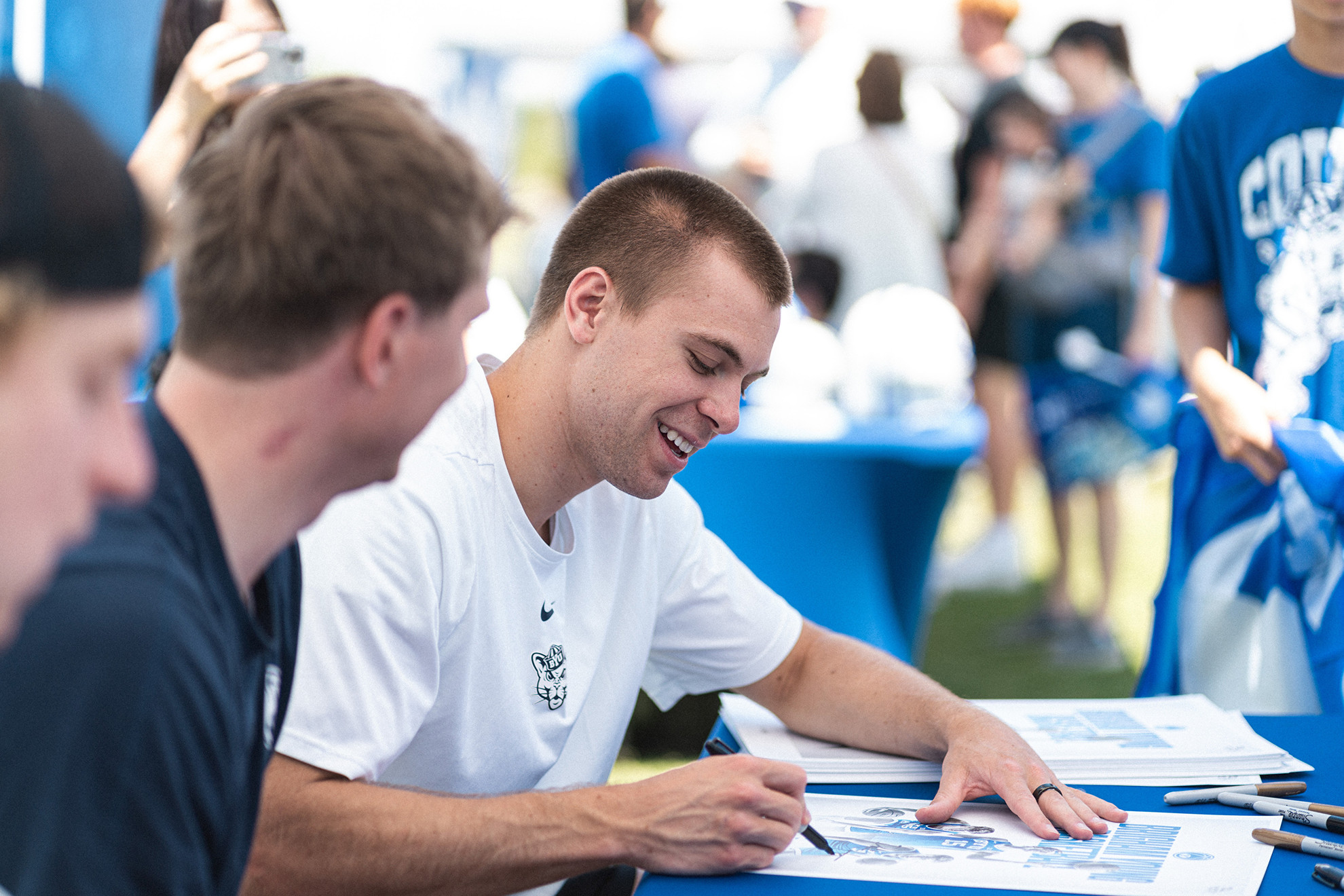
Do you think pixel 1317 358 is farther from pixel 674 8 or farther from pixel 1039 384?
pixel 674 8

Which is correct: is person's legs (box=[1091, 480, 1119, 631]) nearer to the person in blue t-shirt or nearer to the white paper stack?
the person in blue t-shirt

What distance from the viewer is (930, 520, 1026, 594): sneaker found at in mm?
5555

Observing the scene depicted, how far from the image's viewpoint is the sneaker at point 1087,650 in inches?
175

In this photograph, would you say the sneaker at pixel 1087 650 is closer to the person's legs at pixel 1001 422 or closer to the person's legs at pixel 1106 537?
the person's legs at pixel 1106 537

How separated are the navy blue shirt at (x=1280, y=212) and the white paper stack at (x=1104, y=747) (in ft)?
2.39

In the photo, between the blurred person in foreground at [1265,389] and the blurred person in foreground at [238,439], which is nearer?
the blurred person in foreground at [238,439]

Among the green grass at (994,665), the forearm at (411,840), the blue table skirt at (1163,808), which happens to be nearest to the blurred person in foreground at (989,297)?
the green grass at (994,665)

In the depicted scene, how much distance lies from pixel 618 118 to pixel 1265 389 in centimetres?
270

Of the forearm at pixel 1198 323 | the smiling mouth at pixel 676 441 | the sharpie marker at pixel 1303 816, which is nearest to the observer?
the sharpie marker at pixel 1303 816

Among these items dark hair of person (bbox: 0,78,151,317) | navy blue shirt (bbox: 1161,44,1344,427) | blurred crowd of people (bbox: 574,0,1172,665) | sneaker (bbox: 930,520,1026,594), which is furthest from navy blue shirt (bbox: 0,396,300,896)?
sneaker (bbox: 930,520,1026,594)

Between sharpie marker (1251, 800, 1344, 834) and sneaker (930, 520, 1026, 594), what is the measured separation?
13.9 feet

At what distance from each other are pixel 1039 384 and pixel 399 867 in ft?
13.0

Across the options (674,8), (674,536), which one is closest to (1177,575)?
(674,536)

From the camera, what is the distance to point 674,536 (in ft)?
5.71
